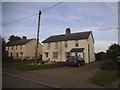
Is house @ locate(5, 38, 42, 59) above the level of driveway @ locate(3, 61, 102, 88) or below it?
above

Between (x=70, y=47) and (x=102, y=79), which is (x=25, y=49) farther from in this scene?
(x=102, y=79)

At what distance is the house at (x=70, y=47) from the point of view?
36344mm

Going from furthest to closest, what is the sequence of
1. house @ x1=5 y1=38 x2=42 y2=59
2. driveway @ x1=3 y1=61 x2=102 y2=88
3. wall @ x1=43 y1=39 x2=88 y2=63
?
house @ x1=5 y1=38 x2=42 y2=59 → wall @ x1=43 y1=39 x2=88 y2=63 → driveway @ x1=3 y1=61 x2=102 y2=88

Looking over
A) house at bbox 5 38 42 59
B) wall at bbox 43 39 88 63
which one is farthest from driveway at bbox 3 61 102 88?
house at bbox 5 38 42 59

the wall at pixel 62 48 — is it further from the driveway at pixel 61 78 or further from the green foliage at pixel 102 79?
the green foliage at pixel 102 79

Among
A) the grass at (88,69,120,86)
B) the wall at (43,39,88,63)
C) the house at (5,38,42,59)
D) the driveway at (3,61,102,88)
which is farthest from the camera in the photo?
the house at (5,38,42,59)

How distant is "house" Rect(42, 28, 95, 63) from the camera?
3634cm

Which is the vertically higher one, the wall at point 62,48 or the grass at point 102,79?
the wall at point 62,48

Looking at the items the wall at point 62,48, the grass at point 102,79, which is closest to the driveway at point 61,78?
the grass at point 102,79

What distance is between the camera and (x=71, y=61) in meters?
27.2

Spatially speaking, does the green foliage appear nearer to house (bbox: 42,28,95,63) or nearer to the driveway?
the driveway

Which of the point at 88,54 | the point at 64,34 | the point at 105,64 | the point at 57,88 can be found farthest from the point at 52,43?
the point at 57,88

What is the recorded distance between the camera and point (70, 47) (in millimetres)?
38906

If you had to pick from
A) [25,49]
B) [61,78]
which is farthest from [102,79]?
[25,49]
